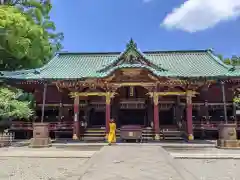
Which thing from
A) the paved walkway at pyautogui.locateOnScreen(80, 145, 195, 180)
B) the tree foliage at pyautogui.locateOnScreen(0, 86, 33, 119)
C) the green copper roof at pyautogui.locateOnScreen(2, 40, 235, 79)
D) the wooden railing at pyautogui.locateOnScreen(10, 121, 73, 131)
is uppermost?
the green copper roof at pyautogui.locateOnScreen(2, 40, 235, 79)

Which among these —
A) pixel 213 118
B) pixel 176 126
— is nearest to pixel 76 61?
pixel 176 126

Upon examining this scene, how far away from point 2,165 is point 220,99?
17.5 m

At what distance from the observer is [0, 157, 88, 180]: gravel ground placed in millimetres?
7824

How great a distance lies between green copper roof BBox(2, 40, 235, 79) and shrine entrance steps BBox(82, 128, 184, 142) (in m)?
4.79

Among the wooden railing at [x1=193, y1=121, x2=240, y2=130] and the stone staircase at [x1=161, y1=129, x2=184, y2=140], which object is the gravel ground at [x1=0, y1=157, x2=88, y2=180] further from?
the wooden railing at [x1=193, y1=121, x2=240, y2=130]

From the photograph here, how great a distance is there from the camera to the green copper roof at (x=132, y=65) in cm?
1838

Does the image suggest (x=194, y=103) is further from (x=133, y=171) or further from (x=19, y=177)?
(x=19, y=177)

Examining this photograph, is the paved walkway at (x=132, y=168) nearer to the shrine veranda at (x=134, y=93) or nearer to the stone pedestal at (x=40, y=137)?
the stone pedestal at (x=40, y=137)

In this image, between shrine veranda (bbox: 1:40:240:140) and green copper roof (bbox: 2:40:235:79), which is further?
green copper roof (bbox: 2:40:235:79)

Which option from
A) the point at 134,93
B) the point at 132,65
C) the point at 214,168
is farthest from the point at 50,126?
the point at 214,168

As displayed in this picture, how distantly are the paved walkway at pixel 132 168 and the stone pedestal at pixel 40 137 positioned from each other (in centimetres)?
649

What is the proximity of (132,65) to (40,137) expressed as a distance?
8.06 m

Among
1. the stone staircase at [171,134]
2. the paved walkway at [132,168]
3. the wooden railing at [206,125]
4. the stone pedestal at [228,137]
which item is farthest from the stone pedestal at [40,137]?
the wooden railing at [206,125]

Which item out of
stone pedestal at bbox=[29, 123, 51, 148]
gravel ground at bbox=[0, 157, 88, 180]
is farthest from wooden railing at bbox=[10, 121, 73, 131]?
gravel ground at bbox=[0, 157, 88, 180]
